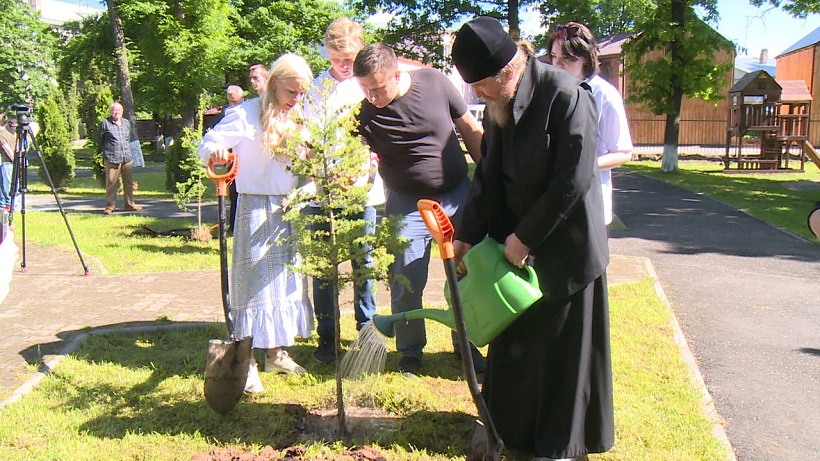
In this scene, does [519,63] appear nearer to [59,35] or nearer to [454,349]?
[454,349]

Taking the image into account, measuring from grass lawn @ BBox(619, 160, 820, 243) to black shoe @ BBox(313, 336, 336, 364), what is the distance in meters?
7.42

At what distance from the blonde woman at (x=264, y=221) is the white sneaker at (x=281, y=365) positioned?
0.49ft

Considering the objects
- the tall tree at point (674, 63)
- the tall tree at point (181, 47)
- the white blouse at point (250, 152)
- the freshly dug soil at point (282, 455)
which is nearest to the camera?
the freshly dug soil at point (282, 455)

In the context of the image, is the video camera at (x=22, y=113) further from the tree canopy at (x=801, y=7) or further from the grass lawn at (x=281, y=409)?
the tree canopy at (x=801, y=7)

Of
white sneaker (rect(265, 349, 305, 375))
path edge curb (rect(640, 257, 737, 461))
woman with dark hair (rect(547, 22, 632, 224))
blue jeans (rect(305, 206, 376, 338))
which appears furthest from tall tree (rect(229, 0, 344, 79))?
woman with dark hair (rect(547, 22, 632, 224))

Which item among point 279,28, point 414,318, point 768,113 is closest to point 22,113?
point 414,318

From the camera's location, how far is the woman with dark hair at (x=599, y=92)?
386cm

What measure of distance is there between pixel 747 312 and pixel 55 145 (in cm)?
1699

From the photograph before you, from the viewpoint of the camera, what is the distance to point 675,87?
2027 cm

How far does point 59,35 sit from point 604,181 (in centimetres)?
4148

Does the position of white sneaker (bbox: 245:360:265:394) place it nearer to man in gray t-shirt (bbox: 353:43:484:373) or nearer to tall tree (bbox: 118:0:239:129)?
man in gray t-shirt (bbox: 353:43:484:373)

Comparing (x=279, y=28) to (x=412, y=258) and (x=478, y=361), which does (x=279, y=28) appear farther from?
(x=478, y=361)

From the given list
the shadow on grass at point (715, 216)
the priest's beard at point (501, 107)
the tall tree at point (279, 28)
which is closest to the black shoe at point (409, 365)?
the priest's beard at point (501, 107)

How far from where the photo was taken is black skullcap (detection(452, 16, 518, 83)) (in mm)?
2670
